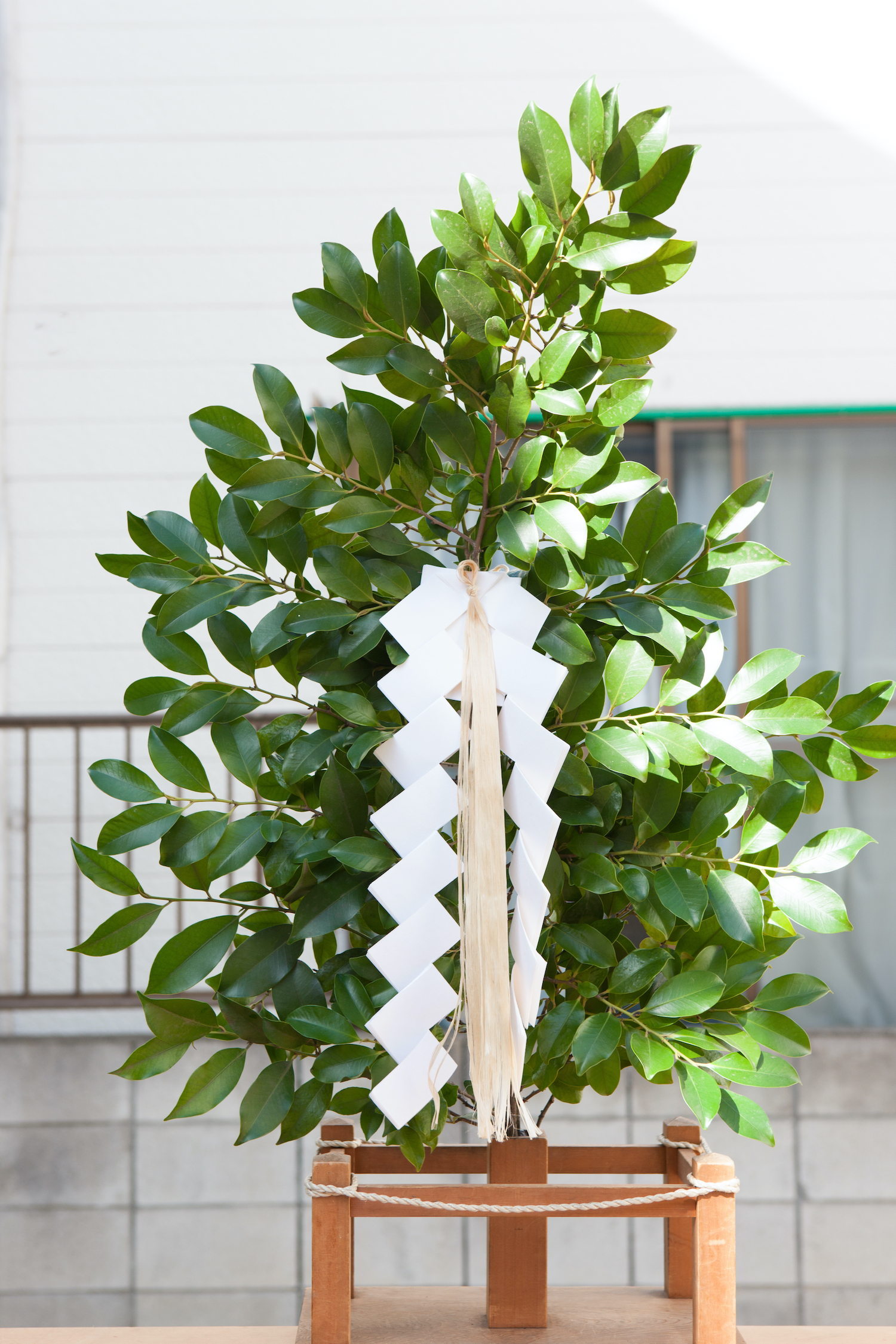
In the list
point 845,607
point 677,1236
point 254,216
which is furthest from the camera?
point 254,216

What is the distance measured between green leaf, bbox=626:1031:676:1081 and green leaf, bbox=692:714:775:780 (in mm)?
269

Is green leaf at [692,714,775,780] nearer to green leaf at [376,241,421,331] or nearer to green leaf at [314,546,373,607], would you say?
green leaf at [314,546,373,607]

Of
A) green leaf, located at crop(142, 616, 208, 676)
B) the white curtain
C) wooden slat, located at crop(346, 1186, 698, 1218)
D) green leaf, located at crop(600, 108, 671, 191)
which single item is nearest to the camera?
green leaf, located at crop(600, 108, 671, 191)

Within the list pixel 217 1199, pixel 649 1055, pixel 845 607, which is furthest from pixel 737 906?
pixel 845 607

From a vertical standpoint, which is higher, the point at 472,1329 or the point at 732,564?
the point at 732,564

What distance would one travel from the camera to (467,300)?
856mm

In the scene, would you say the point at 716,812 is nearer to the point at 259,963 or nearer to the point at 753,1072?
the point at 753,1072

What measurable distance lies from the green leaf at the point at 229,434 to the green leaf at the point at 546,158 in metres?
0.35

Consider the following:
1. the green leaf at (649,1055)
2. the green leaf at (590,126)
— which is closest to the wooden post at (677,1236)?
the green leaf at (649,1055)

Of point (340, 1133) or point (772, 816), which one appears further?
point (340, 1133)

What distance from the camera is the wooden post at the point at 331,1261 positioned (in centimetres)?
94

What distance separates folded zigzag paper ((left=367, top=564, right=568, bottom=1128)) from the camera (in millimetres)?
873

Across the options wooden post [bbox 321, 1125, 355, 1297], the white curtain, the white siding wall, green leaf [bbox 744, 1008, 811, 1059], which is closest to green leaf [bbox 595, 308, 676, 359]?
green leaf [bbox 744, 1008, 811, 1059]

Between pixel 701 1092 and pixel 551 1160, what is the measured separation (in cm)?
30
